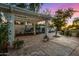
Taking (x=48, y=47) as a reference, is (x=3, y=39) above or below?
above

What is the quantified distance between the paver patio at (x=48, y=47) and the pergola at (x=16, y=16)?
0.79ft

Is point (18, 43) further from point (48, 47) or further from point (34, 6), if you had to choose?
point (34, 6)

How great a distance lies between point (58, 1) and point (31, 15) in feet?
2.14

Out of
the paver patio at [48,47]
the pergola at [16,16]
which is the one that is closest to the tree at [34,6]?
the pergola at [16,16]

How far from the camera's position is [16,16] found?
9.47 ft

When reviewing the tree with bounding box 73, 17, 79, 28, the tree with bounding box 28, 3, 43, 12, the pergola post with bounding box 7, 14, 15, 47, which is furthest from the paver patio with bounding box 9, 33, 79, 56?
the tree with bounding box 28, 3, 43, 12

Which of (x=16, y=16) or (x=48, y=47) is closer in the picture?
(x=16, y=16)

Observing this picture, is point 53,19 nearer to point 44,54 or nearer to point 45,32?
point 45,32

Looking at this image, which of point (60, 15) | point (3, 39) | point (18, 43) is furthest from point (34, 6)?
point (3, 39)

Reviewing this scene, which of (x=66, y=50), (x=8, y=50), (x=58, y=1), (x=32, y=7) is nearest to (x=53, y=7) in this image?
(x=58, y=1)

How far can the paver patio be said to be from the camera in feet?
9.66

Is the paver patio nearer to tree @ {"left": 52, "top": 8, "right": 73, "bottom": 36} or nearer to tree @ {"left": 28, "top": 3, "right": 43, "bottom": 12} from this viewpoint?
tree @ {"left": 52, "top": 8, "right": 73, "bottom": 36}

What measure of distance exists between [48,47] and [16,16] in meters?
0.95

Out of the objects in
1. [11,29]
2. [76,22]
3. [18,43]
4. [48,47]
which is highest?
[76,22]
